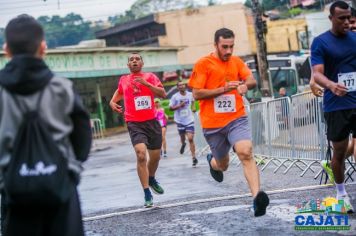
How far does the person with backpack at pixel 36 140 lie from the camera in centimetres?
342

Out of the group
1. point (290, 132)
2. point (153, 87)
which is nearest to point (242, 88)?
point (153, 87)

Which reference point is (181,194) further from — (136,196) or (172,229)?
(172,229)

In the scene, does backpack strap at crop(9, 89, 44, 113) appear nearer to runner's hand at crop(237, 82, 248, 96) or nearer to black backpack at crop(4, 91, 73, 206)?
black backpack at crop(4, 91, 73, 206)

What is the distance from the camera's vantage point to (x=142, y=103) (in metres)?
8.92

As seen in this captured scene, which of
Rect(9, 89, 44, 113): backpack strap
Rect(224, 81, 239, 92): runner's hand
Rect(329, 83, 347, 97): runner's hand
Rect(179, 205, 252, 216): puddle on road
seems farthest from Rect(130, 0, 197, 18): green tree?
Rect(9, 89, 44, 113): backpack strap

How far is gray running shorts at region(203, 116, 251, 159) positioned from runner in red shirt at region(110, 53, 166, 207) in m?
1.20

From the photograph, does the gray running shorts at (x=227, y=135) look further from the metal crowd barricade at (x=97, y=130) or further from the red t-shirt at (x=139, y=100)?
the metal crowd barricade at (x=97, y=130)

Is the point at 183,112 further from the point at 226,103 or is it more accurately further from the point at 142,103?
the point at 226,103

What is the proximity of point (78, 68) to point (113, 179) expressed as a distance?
2563 cm

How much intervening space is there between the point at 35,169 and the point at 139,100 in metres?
5.58

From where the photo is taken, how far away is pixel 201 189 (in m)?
10.3

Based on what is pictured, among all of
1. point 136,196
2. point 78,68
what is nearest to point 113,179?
point 136,196

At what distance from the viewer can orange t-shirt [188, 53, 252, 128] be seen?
291 inches

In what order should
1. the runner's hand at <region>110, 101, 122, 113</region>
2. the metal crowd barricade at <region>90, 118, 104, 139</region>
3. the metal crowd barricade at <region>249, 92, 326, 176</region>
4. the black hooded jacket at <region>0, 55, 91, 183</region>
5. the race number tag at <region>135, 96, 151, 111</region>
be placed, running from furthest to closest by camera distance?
the metal crowd barricade at <region>90, 118, 104, 139</region>, the metal crowd barricade at <region>249, 92, 326, 176</region>, the runner's hand at <region>110, 101, 122, 113</region>, the race number tag at <region>135, 96, 151, 111</region>, the black hooded jacket at <region>0, 55, 91, 183</region>
